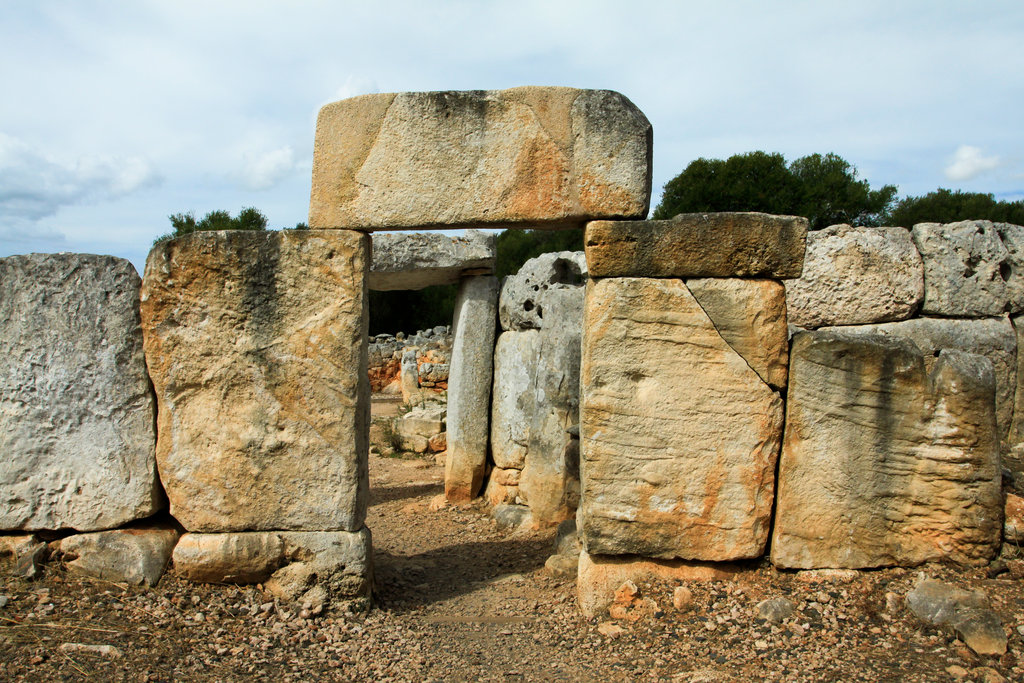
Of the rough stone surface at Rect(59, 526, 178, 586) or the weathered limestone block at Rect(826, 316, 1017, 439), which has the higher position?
the weathered limestone block at Rect(826, 316, 1017, 439)

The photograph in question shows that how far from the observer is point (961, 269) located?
6.32 m

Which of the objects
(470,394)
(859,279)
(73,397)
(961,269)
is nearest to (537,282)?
(470,394)

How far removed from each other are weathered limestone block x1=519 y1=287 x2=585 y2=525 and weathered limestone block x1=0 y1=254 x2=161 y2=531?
3053 mm

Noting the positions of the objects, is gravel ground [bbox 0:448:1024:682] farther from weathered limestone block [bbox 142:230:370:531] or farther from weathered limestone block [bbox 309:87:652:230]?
weathered limestone block [bbox 309:87:652:230]

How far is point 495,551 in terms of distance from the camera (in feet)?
19.2

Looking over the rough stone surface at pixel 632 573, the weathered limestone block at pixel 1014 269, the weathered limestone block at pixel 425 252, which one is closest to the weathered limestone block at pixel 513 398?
the weathered limestone block at pixel 425 252

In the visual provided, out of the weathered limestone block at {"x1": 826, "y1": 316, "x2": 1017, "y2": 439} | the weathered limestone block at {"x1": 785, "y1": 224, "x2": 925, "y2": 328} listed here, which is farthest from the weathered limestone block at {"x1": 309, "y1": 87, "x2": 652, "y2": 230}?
the weathered limestone block at {"x1": 826, "y1": 316, "x2": 1017, "y2": 439}

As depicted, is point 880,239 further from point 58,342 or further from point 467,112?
point 58,342

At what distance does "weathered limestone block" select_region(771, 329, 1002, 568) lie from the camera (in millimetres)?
3893

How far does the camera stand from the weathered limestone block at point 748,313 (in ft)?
12.7

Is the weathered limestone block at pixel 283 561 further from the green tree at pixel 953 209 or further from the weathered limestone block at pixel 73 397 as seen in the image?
the green tree at pixel 953 209

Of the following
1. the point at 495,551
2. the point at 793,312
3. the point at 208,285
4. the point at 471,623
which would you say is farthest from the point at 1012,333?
the point at 208,285

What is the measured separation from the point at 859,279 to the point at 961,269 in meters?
0.89

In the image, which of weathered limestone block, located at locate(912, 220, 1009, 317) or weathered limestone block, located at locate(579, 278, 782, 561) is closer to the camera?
weathered limestone block, located at locate(579, 278, 782, 561)
